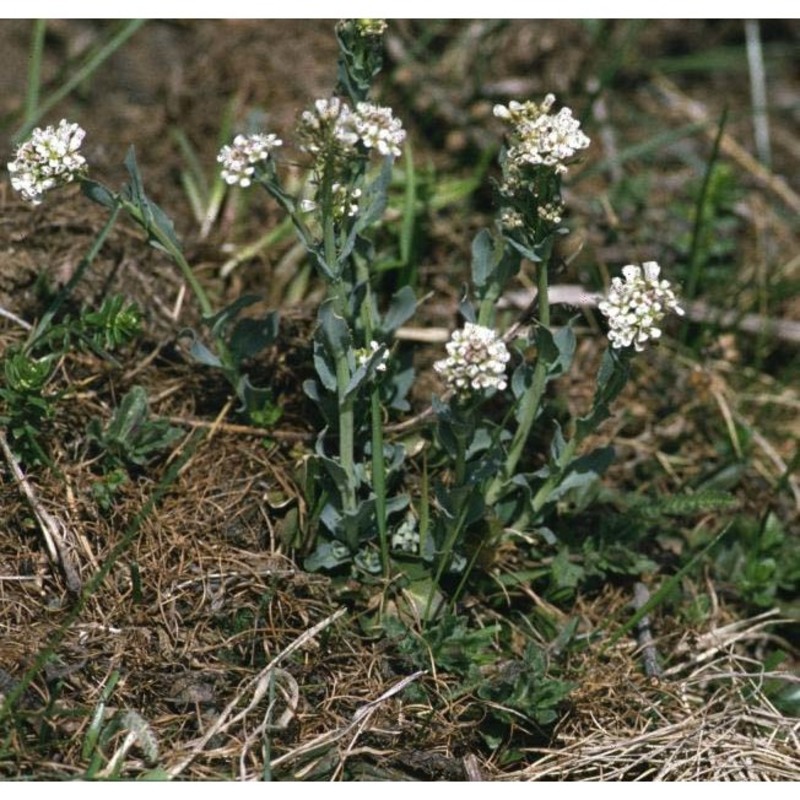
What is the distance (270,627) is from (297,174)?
1.96m

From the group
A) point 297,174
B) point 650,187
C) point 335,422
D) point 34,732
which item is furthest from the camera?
point 650,187

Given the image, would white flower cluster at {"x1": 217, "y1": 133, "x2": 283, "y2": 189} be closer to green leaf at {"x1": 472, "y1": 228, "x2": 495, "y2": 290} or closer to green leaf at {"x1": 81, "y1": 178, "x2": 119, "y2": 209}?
green leaf at {"x1": 81, "y1": 178, "x2": 119, "y2": 209}

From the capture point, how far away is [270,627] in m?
2.79

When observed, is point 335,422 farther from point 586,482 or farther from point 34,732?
point 34,732

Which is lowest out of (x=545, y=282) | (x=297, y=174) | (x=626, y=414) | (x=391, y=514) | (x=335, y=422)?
(x=626, y=414)

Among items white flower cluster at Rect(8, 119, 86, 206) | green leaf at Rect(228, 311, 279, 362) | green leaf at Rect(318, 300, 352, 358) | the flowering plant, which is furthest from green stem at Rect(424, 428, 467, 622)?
white flower cluster at Rect(8, 119, 86, 206)

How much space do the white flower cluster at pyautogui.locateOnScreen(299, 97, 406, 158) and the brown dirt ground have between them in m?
0.86

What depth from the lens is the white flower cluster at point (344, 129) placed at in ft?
7.64

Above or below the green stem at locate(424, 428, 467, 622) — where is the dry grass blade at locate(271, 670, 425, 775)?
below

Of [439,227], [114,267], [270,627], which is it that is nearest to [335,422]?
[270,627]

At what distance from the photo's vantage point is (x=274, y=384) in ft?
10.8

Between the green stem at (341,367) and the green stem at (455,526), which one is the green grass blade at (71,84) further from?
the green stem at (455,526)

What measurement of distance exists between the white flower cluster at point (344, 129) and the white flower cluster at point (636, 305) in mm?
610

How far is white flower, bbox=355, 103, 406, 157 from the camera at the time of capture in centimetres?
240
